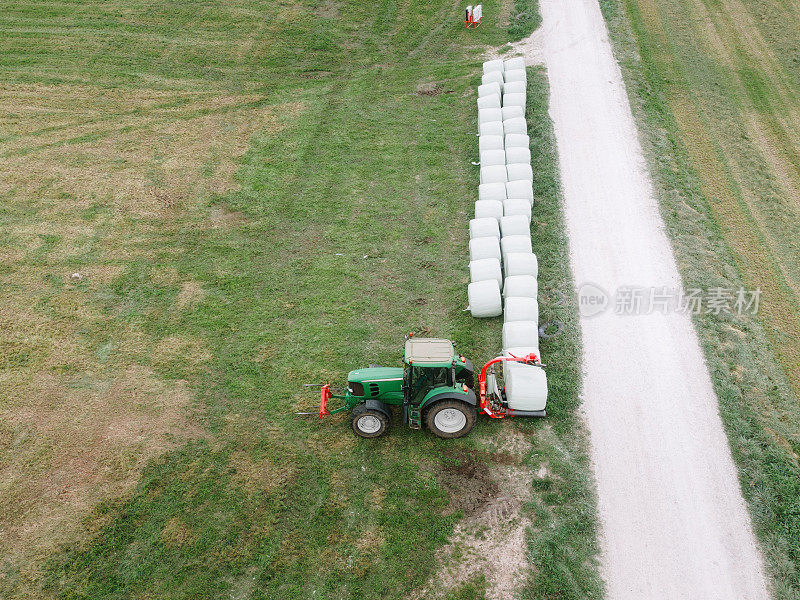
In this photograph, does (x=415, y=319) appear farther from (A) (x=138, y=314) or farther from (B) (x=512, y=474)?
(A) (x=138, y=314)

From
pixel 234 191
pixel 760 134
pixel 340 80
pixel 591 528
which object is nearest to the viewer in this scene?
pixel 591 528

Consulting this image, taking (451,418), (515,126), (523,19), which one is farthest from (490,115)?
(451,418)

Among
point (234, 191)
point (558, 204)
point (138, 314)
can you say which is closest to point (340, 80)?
point (234, 191)

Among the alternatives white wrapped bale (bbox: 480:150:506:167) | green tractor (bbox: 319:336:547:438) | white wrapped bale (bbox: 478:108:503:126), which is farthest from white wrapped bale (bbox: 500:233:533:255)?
white wrapped bale (bbox: 478:108:503:126)

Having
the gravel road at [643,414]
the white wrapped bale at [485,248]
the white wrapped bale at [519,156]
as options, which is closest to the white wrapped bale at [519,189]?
the white wrapped bale at [519,156]

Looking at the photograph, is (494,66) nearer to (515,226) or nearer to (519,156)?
(519,156)
